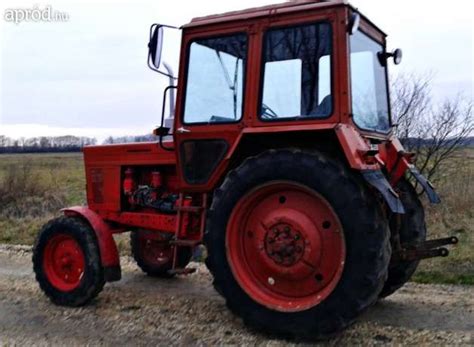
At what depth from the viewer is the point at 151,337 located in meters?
4.88

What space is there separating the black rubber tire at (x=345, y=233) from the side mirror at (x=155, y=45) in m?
1.25

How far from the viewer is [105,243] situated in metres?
5.81

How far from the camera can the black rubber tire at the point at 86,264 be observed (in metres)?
5.73

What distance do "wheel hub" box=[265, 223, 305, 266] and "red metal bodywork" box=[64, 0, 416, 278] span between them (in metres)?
0.71

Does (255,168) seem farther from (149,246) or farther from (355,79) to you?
(149,246)

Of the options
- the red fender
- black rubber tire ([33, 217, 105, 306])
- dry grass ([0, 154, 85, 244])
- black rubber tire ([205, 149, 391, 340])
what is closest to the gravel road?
black rubber tire ([33, 217, 105, 306])

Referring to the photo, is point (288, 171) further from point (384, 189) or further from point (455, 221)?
point (455, 221)

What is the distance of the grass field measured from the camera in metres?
7.08

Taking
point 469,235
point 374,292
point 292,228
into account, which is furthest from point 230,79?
point 469,235

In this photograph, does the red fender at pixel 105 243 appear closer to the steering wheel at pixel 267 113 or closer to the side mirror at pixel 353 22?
the steering wheel at pixel 267 113

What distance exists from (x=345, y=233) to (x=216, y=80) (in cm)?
182

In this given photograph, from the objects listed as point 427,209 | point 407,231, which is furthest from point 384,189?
point 427,209

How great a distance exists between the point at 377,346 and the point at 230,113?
2.20 m

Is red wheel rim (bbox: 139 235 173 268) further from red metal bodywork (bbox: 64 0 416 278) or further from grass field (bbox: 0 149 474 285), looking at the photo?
grass field (bbox: 0 149 474 285)
